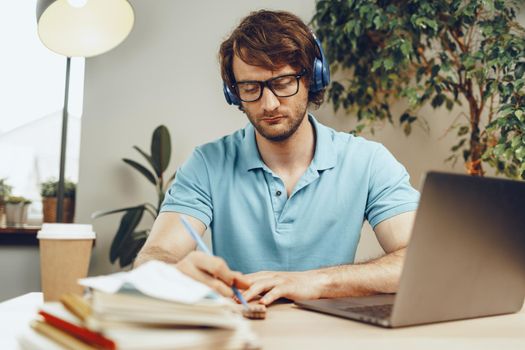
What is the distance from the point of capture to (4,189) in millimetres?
2881

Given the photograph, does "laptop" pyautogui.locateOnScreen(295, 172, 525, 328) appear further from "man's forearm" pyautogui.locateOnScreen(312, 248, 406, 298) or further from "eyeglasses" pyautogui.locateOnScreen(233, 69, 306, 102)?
"eyeglasses" pyautogui.locateOnScreen(233, 69, 306, 102)

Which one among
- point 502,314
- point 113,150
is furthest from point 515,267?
point 113,150

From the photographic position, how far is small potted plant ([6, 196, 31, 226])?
2.82m

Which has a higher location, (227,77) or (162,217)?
(227,77)

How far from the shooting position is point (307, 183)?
1.65 m

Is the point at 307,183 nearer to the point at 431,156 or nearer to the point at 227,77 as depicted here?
the point at 227,77

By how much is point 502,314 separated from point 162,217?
0.88 m

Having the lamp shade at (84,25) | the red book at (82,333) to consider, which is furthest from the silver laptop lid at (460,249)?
the lamp shade at (84,25)

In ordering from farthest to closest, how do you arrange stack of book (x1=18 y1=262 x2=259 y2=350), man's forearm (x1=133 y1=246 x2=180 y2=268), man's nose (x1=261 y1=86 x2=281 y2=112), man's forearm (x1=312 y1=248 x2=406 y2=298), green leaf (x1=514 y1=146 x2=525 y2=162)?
green leaf (x1=514 y1=146 x2=525 y2=162) < man's nose (x1=261 y1=86 x2=281 y2=112) < man's forearm (x1=133 y1=246 x2=180 y2=268) < man's forearm (x1=312 y1=248 x2=406 y2=298) < stack of book (x1=18 y1=262 x2=259 y2=350)

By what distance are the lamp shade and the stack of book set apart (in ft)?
6.43

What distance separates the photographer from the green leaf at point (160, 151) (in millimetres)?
2693

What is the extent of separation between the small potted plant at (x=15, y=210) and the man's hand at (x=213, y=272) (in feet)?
7.15

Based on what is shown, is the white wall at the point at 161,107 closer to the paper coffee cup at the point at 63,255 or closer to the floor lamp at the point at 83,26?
the floor lamp at the point at 83,26

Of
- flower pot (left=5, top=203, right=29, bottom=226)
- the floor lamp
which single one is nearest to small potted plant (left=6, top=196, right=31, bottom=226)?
flower pot (left=5, top=203, right=29, bottom=226)
